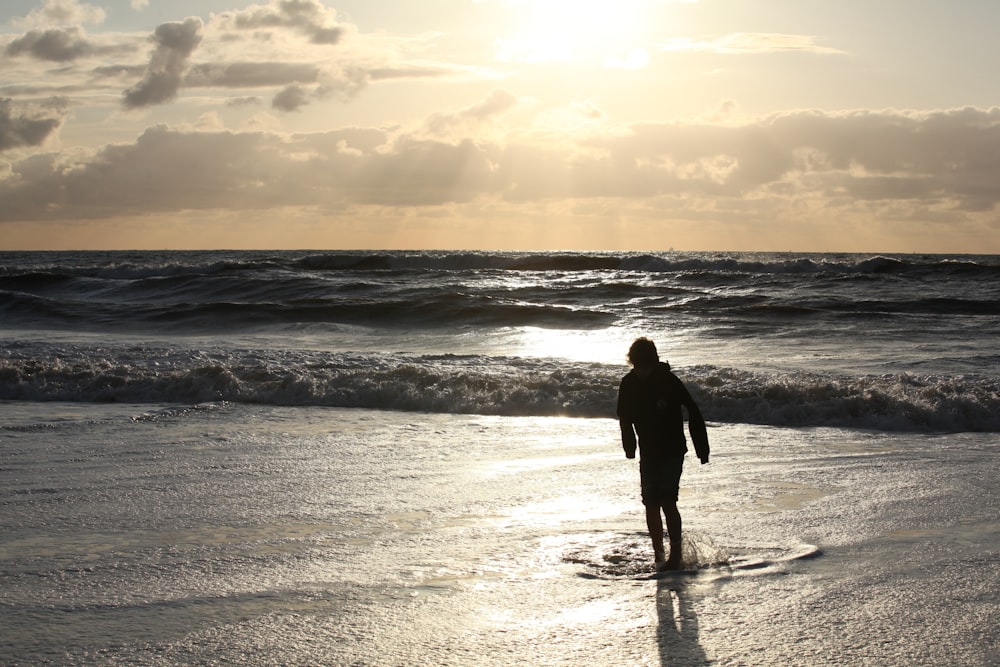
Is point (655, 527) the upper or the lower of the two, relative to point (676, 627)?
upper

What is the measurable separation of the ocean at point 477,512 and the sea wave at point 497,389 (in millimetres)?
52

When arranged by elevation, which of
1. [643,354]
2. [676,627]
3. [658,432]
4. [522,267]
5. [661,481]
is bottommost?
[676,627]

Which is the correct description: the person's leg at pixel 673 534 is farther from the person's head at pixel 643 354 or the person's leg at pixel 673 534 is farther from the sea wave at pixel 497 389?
the sea wave at pixel 497 389

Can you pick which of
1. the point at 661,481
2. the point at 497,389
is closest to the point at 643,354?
the point at 661,481

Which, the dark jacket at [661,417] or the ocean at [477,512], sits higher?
the dark jacket at [661,417]

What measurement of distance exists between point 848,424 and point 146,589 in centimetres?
842

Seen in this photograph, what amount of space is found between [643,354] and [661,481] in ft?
2.66

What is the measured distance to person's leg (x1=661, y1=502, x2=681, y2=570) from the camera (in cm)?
551

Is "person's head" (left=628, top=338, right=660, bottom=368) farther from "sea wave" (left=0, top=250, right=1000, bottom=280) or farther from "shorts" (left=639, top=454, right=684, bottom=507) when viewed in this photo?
"sea wave" (left=0, top=250, right=1000, bottom=280)

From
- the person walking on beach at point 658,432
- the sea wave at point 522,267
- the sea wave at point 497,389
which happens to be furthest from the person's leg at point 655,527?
the sea wave at point 522,267

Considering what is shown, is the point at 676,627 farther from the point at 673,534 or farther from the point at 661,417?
the point at 661,417

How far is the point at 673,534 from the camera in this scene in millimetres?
5645

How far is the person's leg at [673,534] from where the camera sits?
18.1 ft

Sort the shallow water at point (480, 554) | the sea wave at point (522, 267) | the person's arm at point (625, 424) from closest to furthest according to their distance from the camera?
the shallow water at point (480, 554)
the person's arm at point (625, 424)
the sea wave at point (522, 267)
